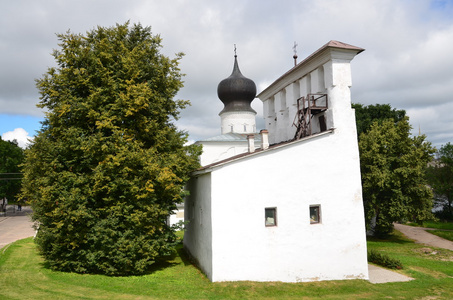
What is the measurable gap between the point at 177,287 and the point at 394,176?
19558 millimetres

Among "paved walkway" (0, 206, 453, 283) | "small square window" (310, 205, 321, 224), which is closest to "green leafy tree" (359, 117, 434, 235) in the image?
"paved walkway" (0, 206, 453, 283)

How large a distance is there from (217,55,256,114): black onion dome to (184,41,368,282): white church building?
19216 mm

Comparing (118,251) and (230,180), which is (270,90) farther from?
(118,251)

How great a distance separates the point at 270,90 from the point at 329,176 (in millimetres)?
8321

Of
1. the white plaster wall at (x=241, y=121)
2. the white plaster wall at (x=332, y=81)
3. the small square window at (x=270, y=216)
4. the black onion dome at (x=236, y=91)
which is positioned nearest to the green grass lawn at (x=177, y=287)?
the small square window at (x=270, y=216)

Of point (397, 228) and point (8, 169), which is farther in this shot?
point (8, 169)

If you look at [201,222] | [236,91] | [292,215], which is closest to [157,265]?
[201,222]

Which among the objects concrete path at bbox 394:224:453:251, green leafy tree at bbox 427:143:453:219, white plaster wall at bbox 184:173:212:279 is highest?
green leafy tree at bbox 427:143:453:219

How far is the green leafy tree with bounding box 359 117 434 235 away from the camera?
975 inches

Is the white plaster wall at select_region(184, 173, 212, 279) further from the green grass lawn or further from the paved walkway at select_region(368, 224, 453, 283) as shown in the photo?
the paved walkway at select_region(368, 224, 453, 283)

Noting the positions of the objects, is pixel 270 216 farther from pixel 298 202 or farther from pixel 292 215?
pixel 298 202

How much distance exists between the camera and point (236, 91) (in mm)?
35094

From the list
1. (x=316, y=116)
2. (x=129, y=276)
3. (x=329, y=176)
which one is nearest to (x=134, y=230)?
(x=129, y=276)

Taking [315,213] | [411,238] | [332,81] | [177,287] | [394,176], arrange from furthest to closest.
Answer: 1. [411,238]
2. [394,176]
3. [332,81]
4. [315,213]
5. [177,287]
